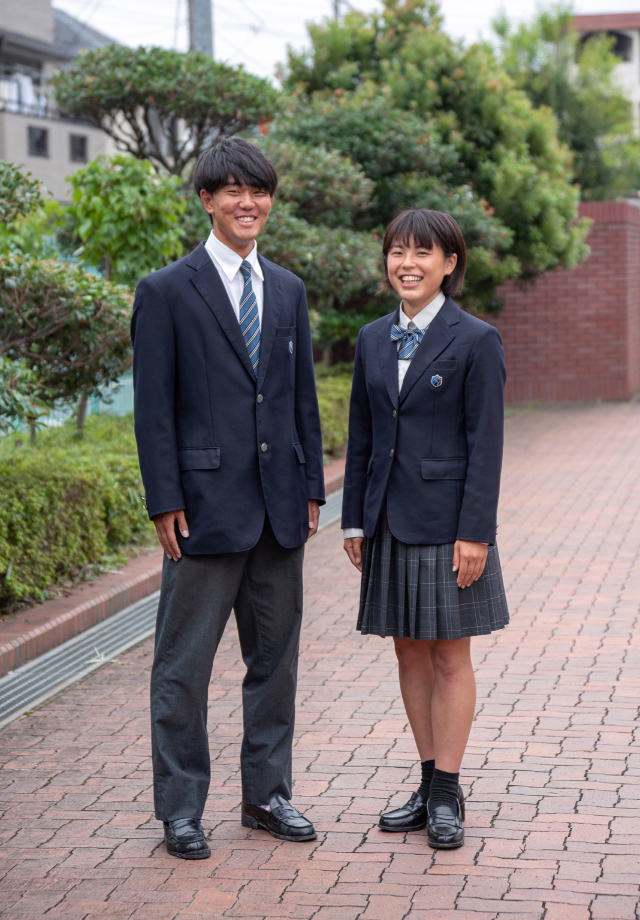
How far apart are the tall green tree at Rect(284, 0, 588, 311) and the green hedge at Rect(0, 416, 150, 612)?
6248 mm

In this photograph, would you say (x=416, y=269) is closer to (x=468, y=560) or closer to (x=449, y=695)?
(x=468, y=560)

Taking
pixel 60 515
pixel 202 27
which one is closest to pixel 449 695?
pixel 60 515

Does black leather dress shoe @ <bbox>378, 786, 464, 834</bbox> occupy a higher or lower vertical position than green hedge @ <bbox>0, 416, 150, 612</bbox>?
lower

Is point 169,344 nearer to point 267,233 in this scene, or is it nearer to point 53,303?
point 53,303

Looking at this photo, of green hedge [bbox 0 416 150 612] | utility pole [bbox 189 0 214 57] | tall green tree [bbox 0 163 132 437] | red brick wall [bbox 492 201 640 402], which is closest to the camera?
green hedge [bbox 0 416 150 612]

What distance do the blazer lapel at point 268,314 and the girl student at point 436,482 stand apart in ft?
1.03

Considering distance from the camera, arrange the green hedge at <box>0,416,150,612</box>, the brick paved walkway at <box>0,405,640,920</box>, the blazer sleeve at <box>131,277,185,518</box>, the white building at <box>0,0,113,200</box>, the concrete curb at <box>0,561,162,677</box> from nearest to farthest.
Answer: the brick paved walkway at <box>0,405,640,920</box>
the blazer sleeve at <box>131,277,185,518</box>
the concrete curb at <box>0,561,162,677</box>
the green hedge at <box>0,416,150,612</box>
the white building at <box>0,0,113,200</box>

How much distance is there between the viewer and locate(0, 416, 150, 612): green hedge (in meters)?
5.92

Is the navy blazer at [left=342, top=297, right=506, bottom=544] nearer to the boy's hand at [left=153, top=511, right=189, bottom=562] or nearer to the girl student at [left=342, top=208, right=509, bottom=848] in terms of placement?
the girl student at [left=342, top=208, right=509, bottom=848]

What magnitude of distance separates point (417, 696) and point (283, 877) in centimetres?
68

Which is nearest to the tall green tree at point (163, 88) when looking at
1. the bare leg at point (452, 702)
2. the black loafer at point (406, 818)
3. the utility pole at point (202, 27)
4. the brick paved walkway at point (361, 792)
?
the utility pole at point (202, 27)

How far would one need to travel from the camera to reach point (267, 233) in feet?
35.4

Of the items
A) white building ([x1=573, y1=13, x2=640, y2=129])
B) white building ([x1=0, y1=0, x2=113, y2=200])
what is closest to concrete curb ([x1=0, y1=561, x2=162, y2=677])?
white building ([x1=0, y1=0, x2=113, y2=200])

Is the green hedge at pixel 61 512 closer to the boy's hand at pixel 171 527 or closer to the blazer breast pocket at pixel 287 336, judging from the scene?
the boy's hand at pixel 171 527
